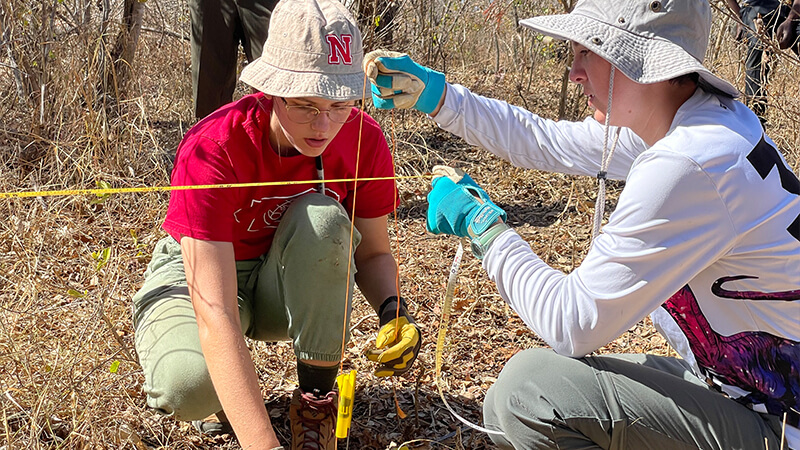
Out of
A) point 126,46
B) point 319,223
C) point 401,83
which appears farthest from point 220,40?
point 319,223

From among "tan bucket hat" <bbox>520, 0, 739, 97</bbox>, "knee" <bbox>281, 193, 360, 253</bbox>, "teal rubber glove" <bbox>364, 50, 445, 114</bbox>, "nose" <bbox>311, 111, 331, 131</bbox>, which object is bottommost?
"knee" <bbox>281, 193, 360, 253</bbox>

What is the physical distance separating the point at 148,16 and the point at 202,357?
4.79 m

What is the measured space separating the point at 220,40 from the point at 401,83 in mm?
2029

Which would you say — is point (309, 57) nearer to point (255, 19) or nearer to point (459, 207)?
point (459, 207)

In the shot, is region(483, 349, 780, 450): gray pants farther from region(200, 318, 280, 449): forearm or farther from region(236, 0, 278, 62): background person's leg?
region(236, 0, 278, 62): background person's leg

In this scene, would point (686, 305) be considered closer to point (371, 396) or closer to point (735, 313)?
point (735, 313)

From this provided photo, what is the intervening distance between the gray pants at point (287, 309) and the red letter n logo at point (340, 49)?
1.21ft

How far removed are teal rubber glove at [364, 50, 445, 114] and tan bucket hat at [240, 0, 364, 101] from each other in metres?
0.08

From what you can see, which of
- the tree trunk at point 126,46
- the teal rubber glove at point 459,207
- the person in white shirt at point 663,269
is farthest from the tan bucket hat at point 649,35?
the tree trunk at point 126,46

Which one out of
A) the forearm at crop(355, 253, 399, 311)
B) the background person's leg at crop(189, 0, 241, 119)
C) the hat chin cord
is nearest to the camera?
the hat chin cord

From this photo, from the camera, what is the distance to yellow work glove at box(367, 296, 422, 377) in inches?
76.9

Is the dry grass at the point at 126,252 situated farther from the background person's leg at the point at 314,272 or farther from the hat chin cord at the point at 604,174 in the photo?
the hat chin cord at the point at 604,174

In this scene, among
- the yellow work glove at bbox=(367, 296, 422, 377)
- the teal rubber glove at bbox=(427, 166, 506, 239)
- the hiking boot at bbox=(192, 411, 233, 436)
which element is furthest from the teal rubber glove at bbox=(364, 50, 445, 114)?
the hiking boot at bbox=(192, 411, 233, 436)

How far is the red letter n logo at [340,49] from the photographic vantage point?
6.01 ft
